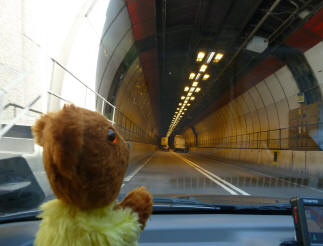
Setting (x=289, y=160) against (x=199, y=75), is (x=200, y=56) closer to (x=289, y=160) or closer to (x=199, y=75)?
(x=199, y=75)

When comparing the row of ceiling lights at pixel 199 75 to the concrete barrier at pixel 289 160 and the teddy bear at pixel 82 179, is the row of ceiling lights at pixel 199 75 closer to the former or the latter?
the concrete barrier at pixel 289 160

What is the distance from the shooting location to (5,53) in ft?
16.3

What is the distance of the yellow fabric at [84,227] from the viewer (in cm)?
112

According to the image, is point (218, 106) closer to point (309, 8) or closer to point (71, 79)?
point (309, 8)

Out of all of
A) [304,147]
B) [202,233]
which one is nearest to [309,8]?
[304,147]

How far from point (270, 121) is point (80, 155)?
21496 mm

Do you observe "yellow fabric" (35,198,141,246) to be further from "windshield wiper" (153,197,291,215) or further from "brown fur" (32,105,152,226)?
"windshield wiper" (153,197,291,215)

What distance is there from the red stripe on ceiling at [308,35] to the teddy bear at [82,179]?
37.6 ft

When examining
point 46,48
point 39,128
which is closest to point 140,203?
point 39,128

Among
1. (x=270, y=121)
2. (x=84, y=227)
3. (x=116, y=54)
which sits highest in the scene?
(x=116, y=54)

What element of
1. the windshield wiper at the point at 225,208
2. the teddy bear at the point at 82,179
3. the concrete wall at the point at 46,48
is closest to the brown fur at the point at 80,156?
the teddy bear at the point at 82,179

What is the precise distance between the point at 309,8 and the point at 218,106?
Result: 21.3 metres

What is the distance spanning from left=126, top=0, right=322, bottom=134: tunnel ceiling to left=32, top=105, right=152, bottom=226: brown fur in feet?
31.0

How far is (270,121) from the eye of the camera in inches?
822
